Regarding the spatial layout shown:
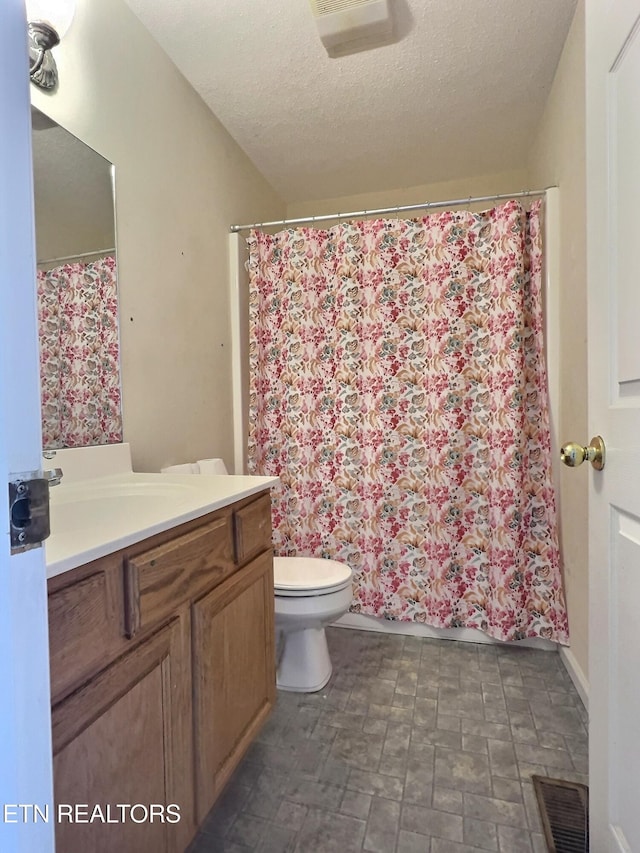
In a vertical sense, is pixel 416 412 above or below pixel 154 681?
above

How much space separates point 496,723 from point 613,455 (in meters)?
1.17

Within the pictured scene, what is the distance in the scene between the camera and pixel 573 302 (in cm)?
162

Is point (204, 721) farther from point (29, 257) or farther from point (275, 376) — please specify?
point (275, 376)

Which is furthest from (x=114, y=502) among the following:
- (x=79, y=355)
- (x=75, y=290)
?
(x=75, y=290)

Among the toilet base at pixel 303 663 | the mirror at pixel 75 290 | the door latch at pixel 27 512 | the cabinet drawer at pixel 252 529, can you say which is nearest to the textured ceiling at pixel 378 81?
the mirror at pixel 75 290

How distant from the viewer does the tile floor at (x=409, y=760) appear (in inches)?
42.0

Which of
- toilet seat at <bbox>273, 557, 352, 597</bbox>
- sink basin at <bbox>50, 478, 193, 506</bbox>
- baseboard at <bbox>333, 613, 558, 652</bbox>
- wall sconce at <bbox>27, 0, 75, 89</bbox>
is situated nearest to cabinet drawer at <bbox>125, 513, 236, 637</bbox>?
sink basin at <bbox>50, 478, 193, 506</bbox>

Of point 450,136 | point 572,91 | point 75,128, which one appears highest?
point 450,136

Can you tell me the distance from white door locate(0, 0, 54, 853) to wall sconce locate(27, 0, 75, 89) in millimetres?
1003

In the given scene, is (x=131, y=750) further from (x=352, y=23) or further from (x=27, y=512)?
(x=352, y=23)

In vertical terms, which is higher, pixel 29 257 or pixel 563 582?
pixel 29 257

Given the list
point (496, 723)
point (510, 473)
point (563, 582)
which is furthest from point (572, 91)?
point (496, 723)

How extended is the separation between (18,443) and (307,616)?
1.34 metres

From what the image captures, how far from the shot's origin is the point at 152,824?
787mm
